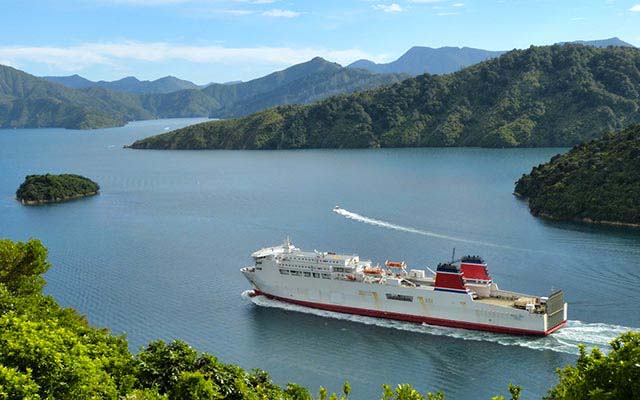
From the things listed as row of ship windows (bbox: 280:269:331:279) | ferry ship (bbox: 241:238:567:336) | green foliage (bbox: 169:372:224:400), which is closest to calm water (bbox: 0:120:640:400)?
ferry ship (bbox: 241:238:567:336)

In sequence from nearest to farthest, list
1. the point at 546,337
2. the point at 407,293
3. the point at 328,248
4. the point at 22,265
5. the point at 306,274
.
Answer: the point at 22,265 → the point at 546,337 → the point at 407,293 → the point at 306,274 → the point at 328,248

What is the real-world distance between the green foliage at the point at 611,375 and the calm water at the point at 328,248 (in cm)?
1309

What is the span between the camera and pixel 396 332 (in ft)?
112

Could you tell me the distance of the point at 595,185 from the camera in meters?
62.1

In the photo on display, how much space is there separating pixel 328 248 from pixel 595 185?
30409 mm

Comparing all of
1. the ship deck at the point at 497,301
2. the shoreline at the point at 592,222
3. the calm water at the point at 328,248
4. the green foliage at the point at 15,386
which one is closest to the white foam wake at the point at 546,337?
the calm water at the point at 328,248

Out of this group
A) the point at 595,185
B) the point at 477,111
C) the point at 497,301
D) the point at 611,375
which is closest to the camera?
the point at 611,375

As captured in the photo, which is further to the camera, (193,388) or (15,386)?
(193,388)

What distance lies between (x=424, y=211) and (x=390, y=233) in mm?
10059

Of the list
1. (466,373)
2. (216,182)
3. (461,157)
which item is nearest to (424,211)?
(466,373)

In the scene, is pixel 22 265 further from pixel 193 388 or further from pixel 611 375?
pixel 611 375

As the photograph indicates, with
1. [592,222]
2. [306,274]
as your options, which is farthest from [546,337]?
[592,222]

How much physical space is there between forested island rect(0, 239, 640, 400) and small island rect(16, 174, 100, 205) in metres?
65.7

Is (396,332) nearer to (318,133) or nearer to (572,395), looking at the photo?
(572,395)
